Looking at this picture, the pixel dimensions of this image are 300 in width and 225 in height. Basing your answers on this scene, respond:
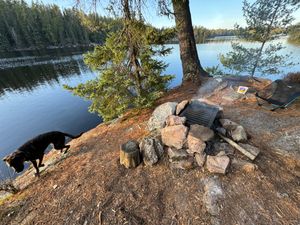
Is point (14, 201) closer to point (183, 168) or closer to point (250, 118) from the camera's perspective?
point (183, 168)

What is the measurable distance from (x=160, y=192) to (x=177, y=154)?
0.64 m

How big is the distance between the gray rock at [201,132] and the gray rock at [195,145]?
6 cm

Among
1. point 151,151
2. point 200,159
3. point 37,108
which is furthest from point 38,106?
point 200,159

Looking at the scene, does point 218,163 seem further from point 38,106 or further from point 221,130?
point 38,106

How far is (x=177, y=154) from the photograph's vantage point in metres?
2.66

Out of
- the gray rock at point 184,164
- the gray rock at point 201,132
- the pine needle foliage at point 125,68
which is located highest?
the pine needle foliage at point 125,68

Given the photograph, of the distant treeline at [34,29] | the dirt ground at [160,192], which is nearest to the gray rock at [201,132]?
the dirt ground at [160,192]

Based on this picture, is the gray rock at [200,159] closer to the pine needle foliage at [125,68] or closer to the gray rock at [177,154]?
the gray rock at [177,154]

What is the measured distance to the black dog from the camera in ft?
9.12

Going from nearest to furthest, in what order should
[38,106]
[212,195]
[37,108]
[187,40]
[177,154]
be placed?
[212,195] → [177,154] → [187,40] → [37,108] → [38,106]

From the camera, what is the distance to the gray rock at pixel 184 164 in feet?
8.37

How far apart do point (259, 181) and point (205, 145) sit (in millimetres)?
825

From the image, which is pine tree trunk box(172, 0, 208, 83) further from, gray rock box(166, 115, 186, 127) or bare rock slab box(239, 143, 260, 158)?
bare rock slab box(239, 143, 260, 158)

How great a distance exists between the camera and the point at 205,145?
260 centimetres
